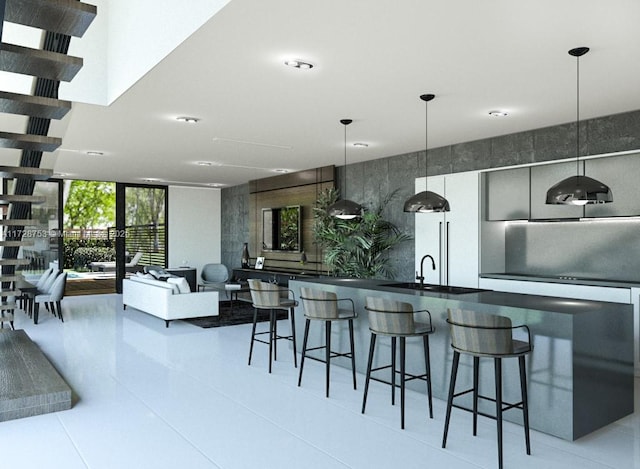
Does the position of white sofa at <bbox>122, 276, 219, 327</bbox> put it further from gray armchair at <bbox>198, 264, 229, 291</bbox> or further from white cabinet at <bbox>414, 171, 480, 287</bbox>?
white cabinet at <bbox>414, 171, 480, 287</bbox>

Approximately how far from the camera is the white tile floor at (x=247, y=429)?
3.20 m

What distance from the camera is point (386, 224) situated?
7.80 metres

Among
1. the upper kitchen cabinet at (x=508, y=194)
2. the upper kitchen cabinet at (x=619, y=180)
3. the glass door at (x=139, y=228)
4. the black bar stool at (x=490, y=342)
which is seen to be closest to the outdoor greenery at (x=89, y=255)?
the glass door at (x=139, y=228)

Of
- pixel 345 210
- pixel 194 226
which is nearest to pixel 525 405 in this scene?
pixel 345 210

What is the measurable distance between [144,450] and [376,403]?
75.1 inches

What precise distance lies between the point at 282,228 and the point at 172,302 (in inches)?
134

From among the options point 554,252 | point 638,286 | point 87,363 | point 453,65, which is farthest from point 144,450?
point 554,252

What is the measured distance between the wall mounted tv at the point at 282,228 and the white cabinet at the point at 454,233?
130 inches

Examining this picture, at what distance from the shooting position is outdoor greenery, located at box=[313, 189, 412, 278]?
25.2ft

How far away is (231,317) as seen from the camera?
334 inches

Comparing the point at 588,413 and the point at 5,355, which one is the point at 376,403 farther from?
the point at 5,355

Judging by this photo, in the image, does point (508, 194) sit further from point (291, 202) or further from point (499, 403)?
point (291, 202)

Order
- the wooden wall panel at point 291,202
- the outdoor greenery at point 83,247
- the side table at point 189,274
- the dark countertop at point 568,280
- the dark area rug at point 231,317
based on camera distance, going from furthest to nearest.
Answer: the outdoor greenery at point 83,247 < the side table at point 189,274 < the wooden wall panel at point 291,202 < the dark area rug at point 231,317 < the dark countertop at point 568,280

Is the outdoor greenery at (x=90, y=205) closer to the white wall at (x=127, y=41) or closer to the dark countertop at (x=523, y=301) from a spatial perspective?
the white wall at (x=127, y=41)
